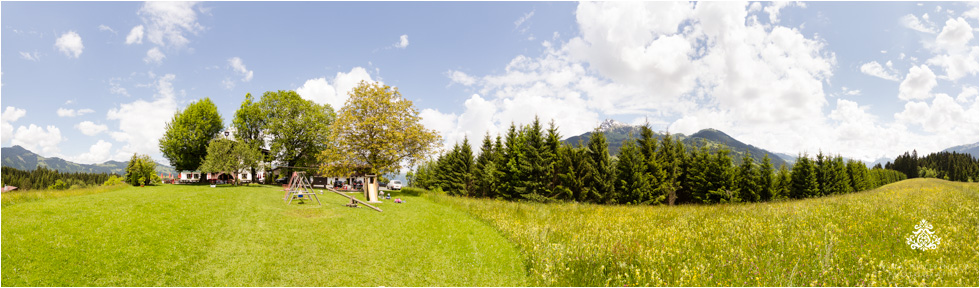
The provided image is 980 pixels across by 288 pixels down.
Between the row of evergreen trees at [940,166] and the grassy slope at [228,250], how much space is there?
126 metres

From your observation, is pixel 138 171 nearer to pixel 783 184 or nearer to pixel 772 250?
pixel 772 250

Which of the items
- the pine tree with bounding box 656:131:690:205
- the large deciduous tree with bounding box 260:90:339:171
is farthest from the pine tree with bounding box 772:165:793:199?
the large deciduous tree with bounding box 260:90:339:171

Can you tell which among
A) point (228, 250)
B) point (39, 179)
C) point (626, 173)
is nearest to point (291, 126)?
point (228, 250)

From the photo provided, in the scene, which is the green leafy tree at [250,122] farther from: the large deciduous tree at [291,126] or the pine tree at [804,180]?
the pine tree at [804,180]

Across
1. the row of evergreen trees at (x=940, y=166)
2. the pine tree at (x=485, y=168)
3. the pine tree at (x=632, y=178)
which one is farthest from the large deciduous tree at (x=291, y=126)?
the row of evergreen trees at (x=940, y=166)

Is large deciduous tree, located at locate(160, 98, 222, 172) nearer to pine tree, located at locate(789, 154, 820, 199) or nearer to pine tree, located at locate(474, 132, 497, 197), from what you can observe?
pine tree, located at locate(474, 132, 497, 197)

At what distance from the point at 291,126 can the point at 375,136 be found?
63.0 ft

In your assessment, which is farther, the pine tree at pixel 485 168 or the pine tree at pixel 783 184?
the pine tree at pixel 783 184

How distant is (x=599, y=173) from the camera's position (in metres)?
32.8

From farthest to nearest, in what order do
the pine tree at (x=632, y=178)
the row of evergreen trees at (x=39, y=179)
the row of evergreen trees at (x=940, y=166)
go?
the row of evergreen trees at (x=940, y=166) → the row of evergreen trees at (x=39, y=179) → the pine tree at (x=632, y=178)

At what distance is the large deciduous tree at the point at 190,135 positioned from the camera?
42438 mm

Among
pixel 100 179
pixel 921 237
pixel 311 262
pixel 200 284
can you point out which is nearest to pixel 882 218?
pixel 921 237

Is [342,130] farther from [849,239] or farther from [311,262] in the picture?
[849,239]

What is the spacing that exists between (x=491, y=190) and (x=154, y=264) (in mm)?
35534
